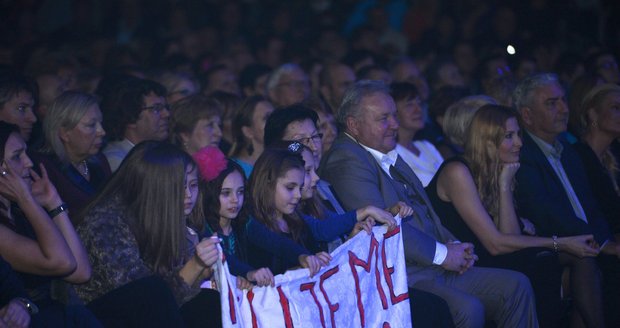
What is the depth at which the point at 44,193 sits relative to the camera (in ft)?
17.5

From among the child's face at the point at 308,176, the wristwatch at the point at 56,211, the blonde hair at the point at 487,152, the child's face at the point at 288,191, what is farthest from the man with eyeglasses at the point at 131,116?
the wristwatch at the point at 56,211

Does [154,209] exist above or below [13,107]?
below

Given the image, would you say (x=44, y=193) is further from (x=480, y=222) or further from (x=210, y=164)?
(x=480, y=222)

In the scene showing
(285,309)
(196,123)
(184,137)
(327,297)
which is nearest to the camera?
(285,309)

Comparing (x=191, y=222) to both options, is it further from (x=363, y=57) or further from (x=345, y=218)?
(x=363, y=57)

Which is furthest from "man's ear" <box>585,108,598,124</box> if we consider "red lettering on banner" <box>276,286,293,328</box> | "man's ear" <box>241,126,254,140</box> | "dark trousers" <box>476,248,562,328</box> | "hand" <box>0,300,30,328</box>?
"hand" <box>0,300,30,328</box>

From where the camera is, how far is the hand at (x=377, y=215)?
20.4ft

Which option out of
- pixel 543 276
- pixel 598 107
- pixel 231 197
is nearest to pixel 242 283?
pixel 231 197

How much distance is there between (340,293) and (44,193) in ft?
5.89

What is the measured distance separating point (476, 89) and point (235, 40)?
12.5ft

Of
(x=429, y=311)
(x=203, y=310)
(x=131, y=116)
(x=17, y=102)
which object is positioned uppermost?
(x=17, y=102)

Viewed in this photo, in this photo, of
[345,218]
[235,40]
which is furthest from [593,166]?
[235,40]

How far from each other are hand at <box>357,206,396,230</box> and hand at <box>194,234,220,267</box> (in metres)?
1.35

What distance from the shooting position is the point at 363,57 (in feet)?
40.4
